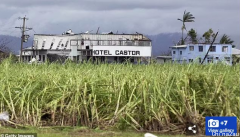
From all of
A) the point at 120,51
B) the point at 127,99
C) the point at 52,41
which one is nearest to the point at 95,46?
the point at 120,51

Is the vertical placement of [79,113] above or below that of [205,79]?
below

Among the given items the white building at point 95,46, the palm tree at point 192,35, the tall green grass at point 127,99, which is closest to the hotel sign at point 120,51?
the white building at point 95,46

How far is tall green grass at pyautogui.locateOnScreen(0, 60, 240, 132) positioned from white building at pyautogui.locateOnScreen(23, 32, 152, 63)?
44813 millimetres

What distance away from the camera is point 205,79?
330 inches

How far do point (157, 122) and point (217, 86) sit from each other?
A: 4.30ft

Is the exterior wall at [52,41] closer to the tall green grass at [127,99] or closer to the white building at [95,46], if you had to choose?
the white building at [95,46]

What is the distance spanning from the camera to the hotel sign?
2297 inches

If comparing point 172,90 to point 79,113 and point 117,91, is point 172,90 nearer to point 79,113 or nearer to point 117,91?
point 117,91

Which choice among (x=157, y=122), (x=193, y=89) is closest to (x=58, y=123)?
(x=157, y=122)

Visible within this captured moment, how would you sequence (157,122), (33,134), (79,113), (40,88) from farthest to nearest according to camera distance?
(40,88), (79,113), (157,122), (33,134)

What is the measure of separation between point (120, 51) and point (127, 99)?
50.5 metres

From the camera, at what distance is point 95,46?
192ft

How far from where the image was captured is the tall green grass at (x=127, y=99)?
799 cm

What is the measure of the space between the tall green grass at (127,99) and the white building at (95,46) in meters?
44.8
